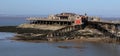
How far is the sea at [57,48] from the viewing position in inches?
2067

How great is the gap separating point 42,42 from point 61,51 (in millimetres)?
10462

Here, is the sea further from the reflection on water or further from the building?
the building

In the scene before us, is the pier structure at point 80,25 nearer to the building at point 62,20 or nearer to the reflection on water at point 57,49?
the building at point 62,20

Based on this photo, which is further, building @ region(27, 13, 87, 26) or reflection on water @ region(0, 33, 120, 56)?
building @ region(27, 13, 87, 26)

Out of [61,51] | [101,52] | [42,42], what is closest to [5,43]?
[42,42]

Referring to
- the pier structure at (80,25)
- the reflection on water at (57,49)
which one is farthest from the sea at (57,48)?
the pier structure at (80,25)

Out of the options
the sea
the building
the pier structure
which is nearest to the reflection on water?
the sea

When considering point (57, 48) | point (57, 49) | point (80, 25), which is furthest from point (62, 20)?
point (57, 49)

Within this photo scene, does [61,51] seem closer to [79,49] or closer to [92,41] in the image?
[79,49]

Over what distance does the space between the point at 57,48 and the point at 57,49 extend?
1.03m

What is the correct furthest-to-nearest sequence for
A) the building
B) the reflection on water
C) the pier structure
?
1. the building
2. the pier structure
3. the reflection on water

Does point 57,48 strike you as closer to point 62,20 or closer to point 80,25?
point 80,25

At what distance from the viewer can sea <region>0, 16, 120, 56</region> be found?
52.5m

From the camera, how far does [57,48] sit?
189ft
